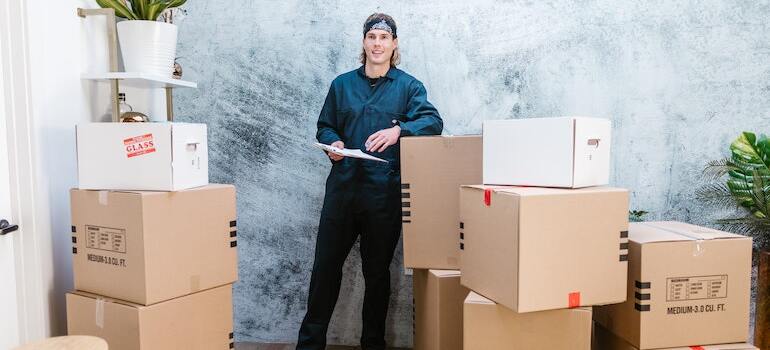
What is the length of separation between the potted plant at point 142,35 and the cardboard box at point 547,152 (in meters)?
1.26

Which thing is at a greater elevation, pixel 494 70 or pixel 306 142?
pixel 494 70

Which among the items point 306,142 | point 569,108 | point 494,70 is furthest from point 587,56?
point 306,142

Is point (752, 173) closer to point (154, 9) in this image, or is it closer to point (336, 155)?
point (336, 155)

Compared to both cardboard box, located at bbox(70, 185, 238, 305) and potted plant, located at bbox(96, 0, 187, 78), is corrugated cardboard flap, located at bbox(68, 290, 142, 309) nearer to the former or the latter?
cardboard box, located at bbox(70, 185, 238, 305)

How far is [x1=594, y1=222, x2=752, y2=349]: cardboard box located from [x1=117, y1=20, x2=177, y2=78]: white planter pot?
5.98 ft

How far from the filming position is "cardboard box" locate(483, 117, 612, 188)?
1.79 m

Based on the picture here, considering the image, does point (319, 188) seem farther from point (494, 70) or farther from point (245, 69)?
point (494, 70)

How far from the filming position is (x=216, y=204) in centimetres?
205

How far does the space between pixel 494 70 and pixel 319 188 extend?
3.57ft

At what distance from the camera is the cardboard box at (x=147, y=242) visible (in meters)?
1.82

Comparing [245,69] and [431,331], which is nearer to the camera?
[431,331]

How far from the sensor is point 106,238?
1878 millimetres

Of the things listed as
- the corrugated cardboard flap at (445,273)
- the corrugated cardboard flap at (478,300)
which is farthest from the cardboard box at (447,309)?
the corrugated cardboard flap at (478,300)

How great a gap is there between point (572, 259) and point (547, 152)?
34 cm
